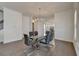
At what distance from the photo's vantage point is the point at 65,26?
7.64 meters

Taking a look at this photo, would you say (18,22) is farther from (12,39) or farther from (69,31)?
(69,31)

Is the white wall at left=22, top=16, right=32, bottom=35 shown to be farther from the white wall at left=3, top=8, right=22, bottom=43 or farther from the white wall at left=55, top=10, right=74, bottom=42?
the white wall at left=55, top=10, right=74, bottom=42

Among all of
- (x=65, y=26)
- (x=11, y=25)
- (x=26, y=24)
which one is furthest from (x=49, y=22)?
(x=11, y=25)

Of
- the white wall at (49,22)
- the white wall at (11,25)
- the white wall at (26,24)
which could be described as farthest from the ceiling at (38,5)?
the white wall at (49,22)

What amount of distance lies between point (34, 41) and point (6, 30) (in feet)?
7.27

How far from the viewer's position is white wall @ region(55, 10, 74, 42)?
7.25 meters

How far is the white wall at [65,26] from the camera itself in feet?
23.8

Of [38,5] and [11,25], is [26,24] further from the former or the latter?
[38,5]

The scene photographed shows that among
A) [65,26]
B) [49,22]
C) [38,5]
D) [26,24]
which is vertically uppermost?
[38,5]

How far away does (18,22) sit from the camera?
25.8 feet

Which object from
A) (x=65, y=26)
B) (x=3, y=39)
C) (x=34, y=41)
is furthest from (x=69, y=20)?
(x=3, y=39)

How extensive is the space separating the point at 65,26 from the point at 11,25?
12.8 feet

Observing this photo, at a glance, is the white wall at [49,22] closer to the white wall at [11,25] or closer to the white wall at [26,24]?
the white wall at [26,24]

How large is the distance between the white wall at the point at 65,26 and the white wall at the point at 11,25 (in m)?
3.06
